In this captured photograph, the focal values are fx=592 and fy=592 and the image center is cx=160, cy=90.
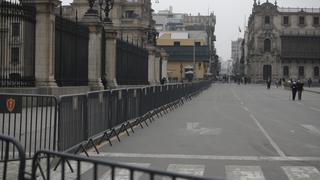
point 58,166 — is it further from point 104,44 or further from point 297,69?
point 297,69

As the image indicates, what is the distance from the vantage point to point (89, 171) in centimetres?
1002

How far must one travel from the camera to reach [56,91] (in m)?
23.4

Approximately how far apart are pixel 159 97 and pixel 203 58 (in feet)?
299

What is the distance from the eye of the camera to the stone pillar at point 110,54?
1314 inches

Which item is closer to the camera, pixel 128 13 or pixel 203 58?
pixel 128 13

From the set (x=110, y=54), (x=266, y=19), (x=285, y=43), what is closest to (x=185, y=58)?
(x=285, y=43)

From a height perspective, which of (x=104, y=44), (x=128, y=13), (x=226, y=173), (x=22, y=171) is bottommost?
(x=226, y=173)

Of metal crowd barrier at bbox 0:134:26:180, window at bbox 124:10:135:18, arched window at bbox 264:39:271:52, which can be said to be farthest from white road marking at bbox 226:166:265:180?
arched window at bbox 264:39:271:52

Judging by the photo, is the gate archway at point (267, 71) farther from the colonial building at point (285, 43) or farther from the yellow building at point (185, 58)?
the yellow building at point (185, 58)

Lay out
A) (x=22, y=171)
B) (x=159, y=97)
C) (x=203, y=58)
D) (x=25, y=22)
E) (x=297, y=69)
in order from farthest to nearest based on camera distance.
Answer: (x=297, y=69)
(x=203, y=58)
(x=159, y=97)
(x=25, y=22)
(x=22, y=171)

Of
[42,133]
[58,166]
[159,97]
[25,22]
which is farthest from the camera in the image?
[159,97]

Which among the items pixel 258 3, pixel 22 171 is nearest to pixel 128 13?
pixel 258 3

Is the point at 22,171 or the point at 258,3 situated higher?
the point at 258,3

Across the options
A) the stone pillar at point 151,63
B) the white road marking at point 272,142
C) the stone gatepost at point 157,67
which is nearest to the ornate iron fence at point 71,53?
the white road marking at point 272,142
